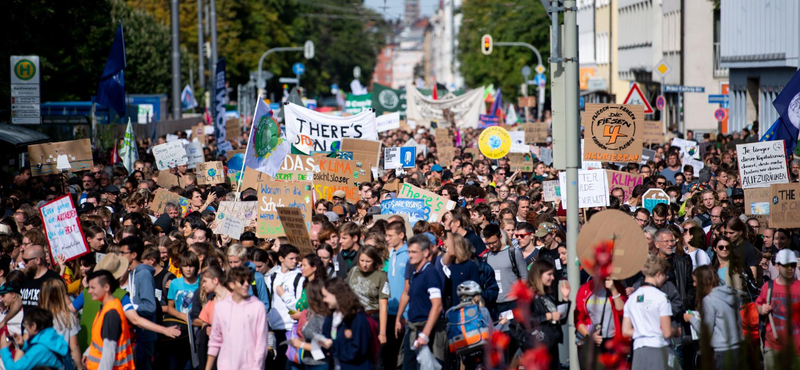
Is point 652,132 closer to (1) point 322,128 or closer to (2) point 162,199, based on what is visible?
(1) point 322,128

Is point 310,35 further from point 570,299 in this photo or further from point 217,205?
point 570,299

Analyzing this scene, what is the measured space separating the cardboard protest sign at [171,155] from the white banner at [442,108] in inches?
931

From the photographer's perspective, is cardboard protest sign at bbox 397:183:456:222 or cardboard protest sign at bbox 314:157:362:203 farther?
cardboard protest sign at bbox 314:157:362:203

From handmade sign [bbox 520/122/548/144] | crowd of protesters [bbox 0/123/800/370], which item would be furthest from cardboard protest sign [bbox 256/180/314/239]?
handmade sign [bbox 520/122/548/144]

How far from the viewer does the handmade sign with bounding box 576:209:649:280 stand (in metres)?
7.45

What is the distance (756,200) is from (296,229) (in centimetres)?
553

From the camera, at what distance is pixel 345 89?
11219 centimetres

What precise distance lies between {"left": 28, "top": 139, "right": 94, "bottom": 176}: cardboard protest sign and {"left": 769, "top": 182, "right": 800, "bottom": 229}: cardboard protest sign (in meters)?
11.0

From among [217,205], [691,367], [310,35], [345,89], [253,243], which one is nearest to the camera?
[691,367]

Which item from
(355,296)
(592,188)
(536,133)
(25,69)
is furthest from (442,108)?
(355,296)

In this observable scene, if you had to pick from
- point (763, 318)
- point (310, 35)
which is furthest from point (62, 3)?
point (310, 35)

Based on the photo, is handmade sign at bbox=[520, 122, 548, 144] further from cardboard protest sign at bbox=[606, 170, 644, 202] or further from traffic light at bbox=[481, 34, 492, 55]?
traffic light at bbox=[481, 34, 492, 55]

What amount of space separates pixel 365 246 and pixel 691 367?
279 centimetres

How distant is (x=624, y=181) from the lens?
15430 mm
